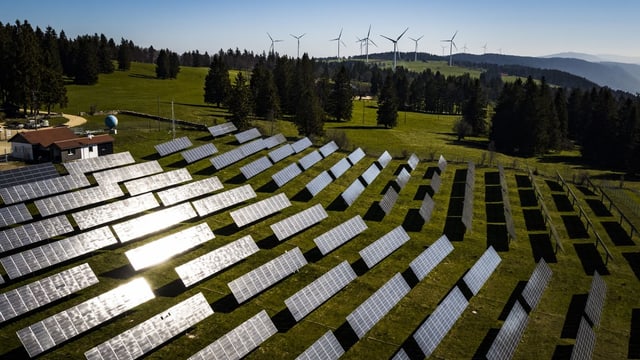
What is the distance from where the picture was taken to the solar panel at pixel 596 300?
103ft

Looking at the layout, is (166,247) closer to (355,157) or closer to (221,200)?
(221,200)

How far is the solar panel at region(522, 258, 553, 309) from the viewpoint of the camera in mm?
32734

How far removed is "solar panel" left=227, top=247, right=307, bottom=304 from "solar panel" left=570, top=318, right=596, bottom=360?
59.1 ft

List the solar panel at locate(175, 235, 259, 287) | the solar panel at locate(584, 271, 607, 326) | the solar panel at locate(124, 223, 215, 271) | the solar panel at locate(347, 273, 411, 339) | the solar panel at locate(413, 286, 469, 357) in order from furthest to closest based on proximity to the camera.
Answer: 1. the solar panel at locate(124, 223, 215, 271)
2. the solar panel at locate(584, 271, 607, 326)
3. the solar panel at locate(175, 235, 259, 287)
4. the solar panel at locate(347, 273, 411, 339)
5. the solar panel at locate(413, 286, 469, 357)

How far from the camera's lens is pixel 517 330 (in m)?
28.5

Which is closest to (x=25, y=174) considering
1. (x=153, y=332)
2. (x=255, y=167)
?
(x=255, y=167)

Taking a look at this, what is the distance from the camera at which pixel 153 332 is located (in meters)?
24.7

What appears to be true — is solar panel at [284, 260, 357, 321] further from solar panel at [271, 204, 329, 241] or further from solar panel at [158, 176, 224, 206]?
solar panel at [158, 176, 224, 206]

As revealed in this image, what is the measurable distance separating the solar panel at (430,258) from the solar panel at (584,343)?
35.2ft

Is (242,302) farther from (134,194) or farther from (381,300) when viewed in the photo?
(134,194)

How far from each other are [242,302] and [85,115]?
255 ft

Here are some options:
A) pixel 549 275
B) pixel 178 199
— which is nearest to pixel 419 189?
pixel 549 275

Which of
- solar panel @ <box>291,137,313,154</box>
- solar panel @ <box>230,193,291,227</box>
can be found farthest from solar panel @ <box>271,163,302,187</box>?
solar panel @ <box>291,137,313,154</box>

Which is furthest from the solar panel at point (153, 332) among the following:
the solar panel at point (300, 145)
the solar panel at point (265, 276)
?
the solar panel at point (300, 145)
